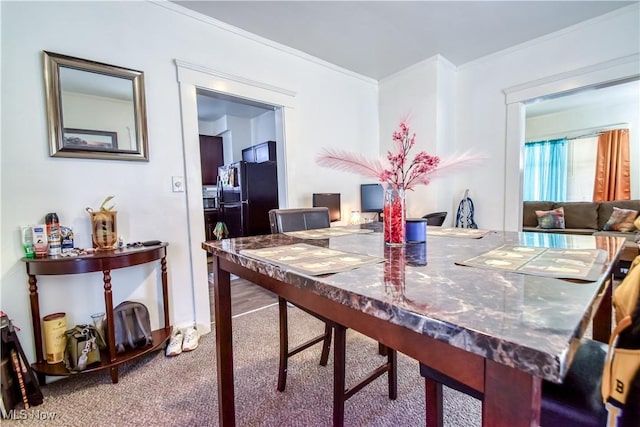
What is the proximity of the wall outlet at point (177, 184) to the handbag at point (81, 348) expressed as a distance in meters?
1.04

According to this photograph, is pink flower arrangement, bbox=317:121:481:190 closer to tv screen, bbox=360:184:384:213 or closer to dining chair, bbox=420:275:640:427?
dining chair, bbox=420:275:640:427

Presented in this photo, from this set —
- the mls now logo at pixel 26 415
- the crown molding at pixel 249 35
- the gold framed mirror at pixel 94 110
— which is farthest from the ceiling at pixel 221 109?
the mls now logo at pixel 26 415

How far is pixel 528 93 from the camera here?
2973 millimetres

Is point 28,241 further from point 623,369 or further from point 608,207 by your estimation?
point 608,207

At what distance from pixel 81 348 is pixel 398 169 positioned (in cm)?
199

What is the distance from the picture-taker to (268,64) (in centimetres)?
278

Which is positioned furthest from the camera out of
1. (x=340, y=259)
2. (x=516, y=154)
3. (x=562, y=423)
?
(x=516, y=154)

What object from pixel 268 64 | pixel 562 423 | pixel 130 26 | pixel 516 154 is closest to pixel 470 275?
pixel 562 423

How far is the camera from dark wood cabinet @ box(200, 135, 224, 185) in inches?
207

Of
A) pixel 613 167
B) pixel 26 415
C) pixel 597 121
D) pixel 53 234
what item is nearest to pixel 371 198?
pixel 53 234

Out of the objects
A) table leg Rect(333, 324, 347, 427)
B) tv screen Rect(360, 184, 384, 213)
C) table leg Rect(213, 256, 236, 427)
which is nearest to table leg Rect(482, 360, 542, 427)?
table leg Rect(333, 324, 347, 427)

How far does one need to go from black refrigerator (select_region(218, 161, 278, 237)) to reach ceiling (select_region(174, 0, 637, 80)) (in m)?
1.71

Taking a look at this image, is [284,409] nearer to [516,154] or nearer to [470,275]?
[470,275]

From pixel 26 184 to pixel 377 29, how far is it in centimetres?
292
